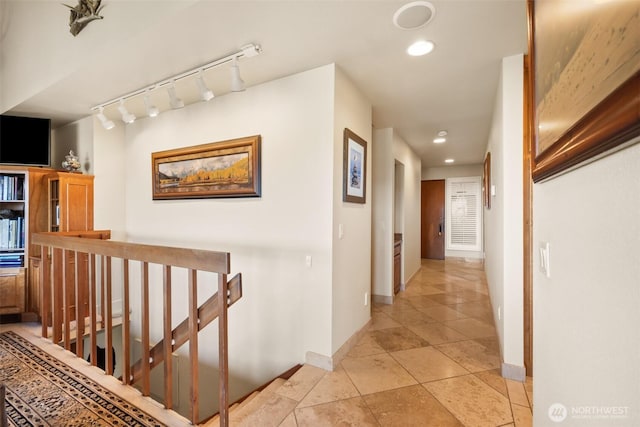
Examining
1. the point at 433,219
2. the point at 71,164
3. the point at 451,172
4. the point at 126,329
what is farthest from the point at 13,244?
the point at 451,172

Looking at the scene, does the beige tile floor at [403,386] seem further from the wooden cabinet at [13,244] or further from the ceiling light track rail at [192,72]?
the ceiling light track rail at [192,72]

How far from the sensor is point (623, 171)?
491 millimetres

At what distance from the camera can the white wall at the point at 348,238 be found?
95.7 inches

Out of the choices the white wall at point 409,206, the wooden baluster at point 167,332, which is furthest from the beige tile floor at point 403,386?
the white wall at point 409,206

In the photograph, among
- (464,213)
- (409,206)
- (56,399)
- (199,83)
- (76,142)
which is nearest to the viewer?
(56,399)

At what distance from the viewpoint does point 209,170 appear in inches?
119

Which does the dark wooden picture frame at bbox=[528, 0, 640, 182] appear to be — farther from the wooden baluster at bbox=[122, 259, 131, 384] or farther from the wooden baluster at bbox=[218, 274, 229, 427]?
the wooden baluster at bbox=[122, 259, 131, 384]

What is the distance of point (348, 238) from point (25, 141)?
3881mm

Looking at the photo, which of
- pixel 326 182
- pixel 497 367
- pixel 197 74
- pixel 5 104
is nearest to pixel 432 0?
pixel 326 182

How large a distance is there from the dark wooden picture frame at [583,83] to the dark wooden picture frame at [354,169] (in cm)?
159

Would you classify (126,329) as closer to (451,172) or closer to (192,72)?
(192,72)

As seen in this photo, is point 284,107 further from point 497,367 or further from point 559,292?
point 497,367

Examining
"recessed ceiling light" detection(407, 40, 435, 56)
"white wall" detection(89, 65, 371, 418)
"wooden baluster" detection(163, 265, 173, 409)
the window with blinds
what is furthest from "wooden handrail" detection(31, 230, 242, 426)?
the window with blinds

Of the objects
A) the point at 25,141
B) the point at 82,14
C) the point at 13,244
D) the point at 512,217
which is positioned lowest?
the point at 13,244
